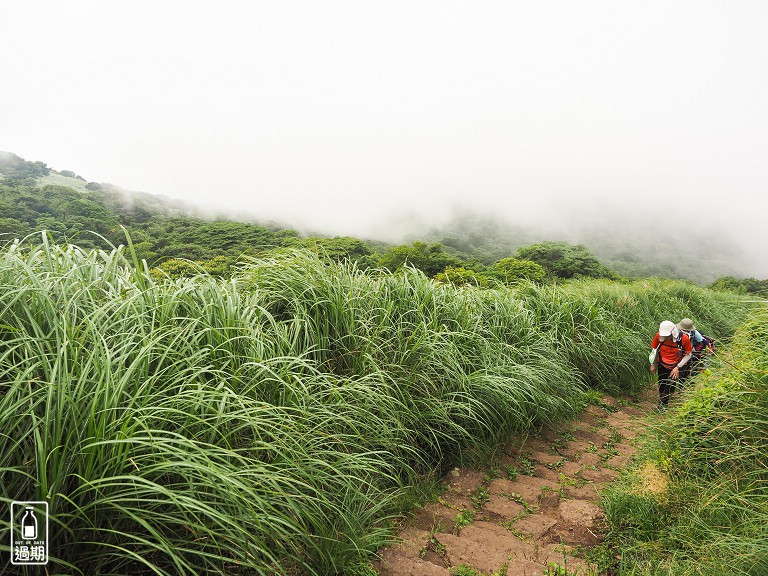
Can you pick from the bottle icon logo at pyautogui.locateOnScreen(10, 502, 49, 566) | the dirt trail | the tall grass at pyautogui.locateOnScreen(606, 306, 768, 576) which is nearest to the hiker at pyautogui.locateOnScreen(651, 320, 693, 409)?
the dirt trail

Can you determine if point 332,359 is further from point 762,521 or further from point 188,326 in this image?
point 762,521

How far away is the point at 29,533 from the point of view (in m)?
1.20

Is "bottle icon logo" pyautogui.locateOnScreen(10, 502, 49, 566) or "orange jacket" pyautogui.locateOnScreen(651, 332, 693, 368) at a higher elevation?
"bottle icon logo" pyautogui.locateOnScreen(10, 502, 49, 566)

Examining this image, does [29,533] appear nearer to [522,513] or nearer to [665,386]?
[522,513]

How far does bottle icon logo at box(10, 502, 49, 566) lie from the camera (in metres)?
1.18

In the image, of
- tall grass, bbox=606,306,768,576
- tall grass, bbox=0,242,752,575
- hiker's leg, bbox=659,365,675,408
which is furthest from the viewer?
hiker's leg, bbox=659,365,675,408

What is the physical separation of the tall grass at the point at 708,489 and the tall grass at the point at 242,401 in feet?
3.34

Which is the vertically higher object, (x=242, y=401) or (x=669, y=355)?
(x=242, y=401)

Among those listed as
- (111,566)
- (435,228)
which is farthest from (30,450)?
(435,228)

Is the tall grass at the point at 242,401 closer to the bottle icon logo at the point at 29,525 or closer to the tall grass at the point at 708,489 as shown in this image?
the bottle icon logo at the point at 29,525

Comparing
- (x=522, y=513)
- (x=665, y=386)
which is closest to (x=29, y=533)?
(x=522, y=513)

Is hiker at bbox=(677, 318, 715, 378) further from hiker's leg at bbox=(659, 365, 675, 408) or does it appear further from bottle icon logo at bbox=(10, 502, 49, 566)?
bottle icon logo at bbox=(10, 502, 49, 566)

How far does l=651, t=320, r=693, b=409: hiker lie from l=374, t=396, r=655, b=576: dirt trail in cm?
101

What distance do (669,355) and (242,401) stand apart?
4.65m
